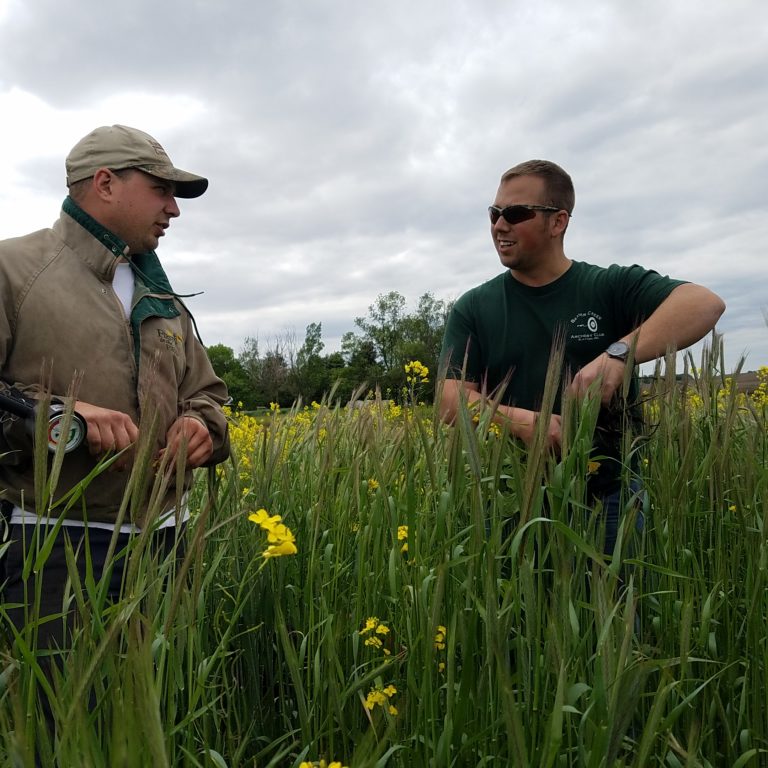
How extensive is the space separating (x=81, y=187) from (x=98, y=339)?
0.61 meters

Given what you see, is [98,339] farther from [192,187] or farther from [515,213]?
[515,213]

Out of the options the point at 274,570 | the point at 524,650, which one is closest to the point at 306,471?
the point at 274,570

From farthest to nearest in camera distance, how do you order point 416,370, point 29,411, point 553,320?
point 416,370, point 553,320, point 29,411

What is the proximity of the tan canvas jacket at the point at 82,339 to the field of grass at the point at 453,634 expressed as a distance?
0.39 m

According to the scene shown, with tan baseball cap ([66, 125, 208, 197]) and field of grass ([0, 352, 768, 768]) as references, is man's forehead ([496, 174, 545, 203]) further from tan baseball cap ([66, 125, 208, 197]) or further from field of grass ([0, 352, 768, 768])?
tan baseball cap ([66, 125, 208, 197])

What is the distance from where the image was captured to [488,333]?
11.4ft

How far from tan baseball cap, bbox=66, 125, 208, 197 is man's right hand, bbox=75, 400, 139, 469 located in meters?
0.98

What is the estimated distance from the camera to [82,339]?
7.97 ft

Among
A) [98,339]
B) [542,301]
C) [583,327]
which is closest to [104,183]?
[98,339]

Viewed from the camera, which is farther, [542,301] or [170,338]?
[542,301]

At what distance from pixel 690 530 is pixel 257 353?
82.2 m

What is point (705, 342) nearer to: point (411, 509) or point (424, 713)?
point (411, 509)

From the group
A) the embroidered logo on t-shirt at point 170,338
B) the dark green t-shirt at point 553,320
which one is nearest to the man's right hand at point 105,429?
the embroidered logo on t-shirt at point 170,338

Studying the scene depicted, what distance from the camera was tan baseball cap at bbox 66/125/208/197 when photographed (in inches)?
103
